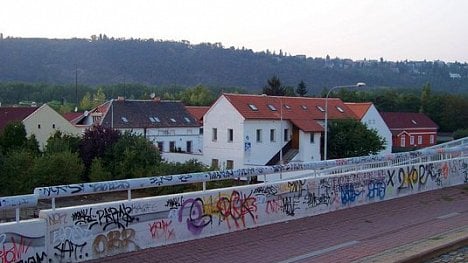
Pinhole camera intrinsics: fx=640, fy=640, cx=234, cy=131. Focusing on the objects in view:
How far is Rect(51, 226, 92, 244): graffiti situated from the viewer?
399 inches

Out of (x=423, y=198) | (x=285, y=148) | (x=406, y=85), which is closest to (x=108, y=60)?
(x=406, y=85)

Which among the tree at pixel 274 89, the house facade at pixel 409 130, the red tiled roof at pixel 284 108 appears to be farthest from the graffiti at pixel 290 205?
the tree at pixel 274 89

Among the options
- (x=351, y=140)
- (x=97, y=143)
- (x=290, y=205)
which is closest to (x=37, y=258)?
(x=290, y=205)

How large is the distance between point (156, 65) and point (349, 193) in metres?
175

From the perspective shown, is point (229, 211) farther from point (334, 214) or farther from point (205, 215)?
point (334, 214)

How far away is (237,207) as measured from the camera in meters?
13.6

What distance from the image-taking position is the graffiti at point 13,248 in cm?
917

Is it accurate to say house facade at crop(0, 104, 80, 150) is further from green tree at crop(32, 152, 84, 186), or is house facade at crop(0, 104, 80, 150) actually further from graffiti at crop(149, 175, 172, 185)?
graffiti at crop(149, 175, 172, 185)

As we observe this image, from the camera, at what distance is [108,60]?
7431 inches

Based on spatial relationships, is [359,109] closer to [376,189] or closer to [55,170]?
[55,170]

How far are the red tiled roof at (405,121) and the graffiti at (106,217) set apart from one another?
265ft

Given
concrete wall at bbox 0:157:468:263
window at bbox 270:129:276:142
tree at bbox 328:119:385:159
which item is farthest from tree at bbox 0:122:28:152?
concrete wall at bbox 0:157:468:263

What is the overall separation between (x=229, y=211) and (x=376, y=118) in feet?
210

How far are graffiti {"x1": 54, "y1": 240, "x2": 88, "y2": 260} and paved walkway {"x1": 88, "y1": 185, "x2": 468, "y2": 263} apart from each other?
433mm
